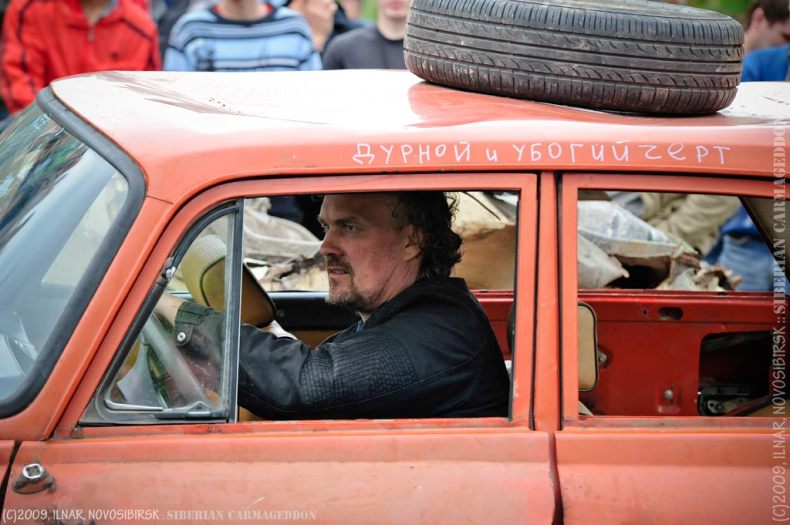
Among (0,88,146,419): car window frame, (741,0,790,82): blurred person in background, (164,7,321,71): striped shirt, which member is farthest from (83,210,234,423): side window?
(741,0,790,82): blurred person in background

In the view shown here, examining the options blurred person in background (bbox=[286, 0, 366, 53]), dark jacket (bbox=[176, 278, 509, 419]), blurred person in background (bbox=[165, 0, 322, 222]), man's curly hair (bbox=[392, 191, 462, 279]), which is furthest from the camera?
blurred person in background (bbox=[286, 0, 366, 53])

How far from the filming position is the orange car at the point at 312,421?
2047mm

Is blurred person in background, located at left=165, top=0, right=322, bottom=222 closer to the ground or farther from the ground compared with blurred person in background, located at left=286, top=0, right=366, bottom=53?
farther from the ground

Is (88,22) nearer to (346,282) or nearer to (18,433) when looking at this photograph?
(346,282)

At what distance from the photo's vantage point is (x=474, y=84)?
2578 millimetres

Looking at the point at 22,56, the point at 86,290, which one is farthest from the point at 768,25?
the point at 86,290

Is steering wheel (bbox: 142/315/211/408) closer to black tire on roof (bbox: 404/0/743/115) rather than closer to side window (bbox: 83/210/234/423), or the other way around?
side window (bbox: 83/210/234/423)

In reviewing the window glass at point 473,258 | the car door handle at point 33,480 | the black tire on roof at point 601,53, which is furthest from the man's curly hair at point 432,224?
the window glass at point 473,258

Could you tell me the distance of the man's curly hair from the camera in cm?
259

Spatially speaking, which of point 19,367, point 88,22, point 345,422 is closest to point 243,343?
point 345,422

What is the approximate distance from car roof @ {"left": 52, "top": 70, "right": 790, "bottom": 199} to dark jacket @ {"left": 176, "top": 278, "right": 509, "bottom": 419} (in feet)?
1.12

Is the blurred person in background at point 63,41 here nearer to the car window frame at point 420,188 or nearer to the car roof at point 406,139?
the car roof at point 406,139

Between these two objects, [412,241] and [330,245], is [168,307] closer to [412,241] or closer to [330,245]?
[330,245]

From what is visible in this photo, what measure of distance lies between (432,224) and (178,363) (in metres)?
0.83
